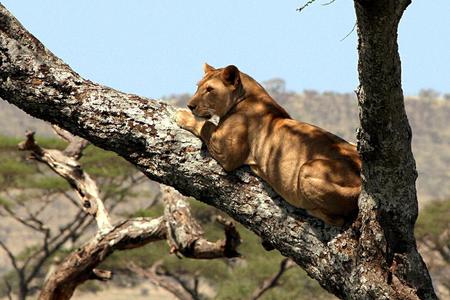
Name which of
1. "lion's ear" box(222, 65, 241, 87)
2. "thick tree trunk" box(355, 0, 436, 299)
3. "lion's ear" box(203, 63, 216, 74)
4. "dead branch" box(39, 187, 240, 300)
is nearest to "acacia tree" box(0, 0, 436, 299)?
"thick tree trunk" box(355, 0, 436, 299)

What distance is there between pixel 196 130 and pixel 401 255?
1.49m

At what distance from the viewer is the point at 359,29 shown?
364cm

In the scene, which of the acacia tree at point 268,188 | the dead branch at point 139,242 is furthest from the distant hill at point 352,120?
the acacia tree at point 268,188

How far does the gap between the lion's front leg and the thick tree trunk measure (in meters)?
1.25

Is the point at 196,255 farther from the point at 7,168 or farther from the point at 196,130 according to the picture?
the point at 7,168

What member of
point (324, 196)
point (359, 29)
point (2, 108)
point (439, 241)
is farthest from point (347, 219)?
point (2, 108)

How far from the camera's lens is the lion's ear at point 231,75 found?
5938 mm

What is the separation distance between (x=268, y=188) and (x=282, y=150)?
0.37m

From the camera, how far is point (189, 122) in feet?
16.9

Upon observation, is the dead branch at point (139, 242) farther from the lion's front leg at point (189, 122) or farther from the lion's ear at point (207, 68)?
the lion's front leg at point (189, 122)

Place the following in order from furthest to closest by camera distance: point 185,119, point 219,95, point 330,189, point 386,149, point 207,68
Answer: point 207,68 → point 219,95 → point 185,119 → point 330,189 → point 386,149

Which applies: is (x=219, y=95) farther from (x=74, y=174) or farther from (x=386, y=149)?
(x=74, y=174)

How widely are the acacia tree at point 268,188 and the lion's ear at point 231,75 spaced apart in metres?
0.82

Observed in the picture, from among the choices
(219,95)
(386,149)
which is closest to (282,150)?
(219,95)
